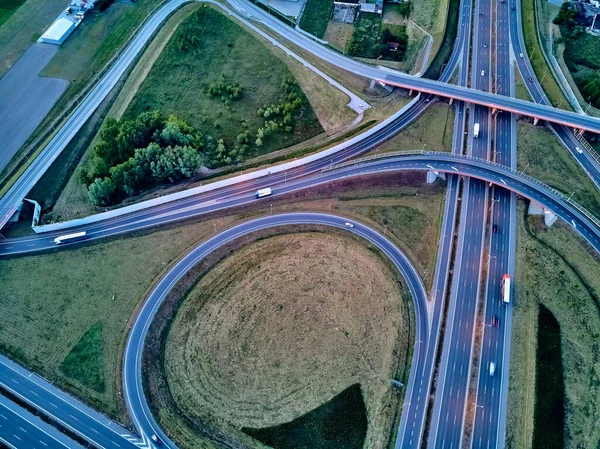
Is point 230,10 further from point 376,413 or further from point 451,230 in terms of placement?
point 376,413

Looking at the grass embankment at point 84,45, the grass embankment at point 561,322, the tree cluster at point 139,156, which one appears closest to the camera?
the grass embankment at point 561,322

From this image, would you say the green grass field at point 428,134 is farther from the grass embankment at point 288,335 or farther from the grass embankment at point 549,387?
the grass embankment at point 549,387

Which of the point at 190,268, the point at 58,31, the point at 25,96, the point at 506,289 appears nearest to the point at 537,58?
the point at 506,289

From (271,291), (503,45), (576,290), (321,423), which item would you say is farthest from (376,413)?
(503,45)

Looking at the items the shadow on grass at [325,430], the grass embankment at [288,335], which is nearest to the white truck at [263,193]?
the grass embankment at [288,335]

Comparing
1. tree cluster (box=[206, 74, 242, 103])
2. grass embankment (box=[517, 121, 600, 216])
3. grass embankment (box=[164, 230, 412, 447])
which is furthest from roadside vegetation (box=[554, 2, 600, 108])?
tree cluster (box=[206, 74, 242, 103])
